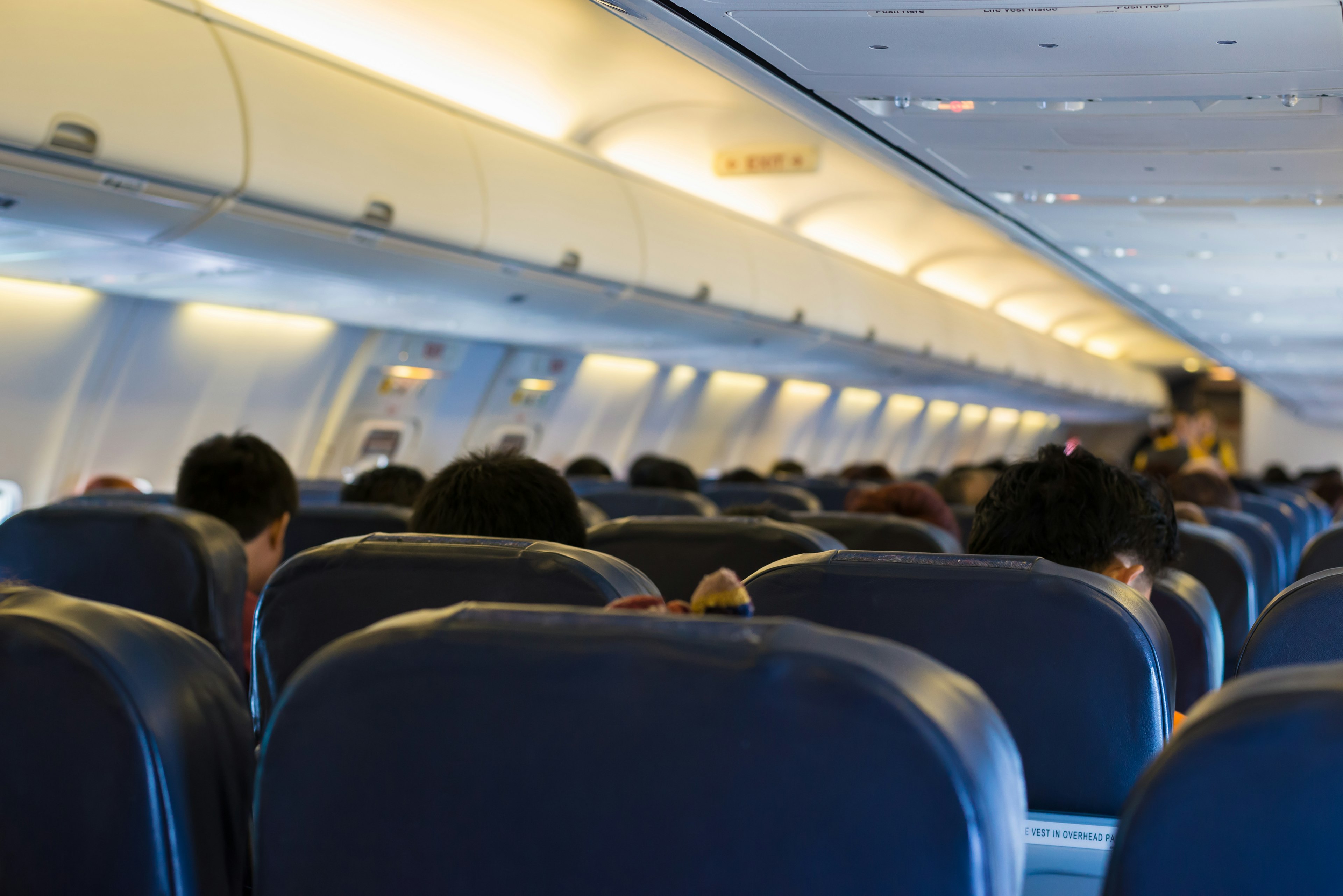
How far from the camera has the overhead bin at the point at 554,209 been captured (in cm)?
713

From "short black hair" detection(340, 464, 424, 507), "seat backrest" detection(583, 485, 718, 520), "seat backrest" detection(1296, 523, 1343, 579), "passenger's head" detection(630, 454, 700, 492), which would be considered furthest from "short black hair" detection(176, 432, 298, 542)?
"seat backrest" detection(1296, 523, 1343, 579)

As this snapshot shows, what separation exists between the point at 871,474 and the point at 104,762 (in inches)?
426

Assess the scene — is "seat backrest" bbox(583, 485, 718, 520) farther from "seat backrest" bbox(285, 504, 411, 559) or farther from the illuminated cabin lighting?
the illuminated cabin lighting

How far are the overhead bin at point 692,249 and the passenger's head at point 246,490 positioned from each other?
16.4ft

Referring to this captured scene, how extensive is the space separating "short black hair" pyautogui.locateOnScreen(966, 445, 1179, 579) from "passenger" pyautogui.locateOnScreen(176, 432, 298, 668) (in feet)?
7.09

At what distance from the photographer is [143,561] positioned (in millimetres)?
2816

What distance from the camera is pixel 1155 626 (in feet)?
6.23

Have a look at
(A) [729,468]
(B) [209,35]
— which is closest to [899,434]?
(A) [729,468]

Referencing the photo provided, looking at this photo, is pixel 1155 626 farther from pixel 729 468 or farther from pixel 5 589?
pixel 729 468

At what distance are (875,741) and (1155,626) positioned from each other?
1064 millimetres

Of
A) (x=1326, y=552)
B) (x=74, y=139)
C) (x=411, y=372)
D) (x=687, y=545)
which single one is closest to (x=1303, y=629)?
(x=687, y=545)

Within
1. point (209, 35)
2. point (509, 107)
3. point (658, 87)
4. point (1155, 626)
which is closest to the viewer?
point (1155, 626)

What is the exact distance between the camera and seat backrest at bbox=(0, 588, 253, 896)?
1.37m

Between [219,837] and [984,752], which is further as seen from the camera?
[219,837]
